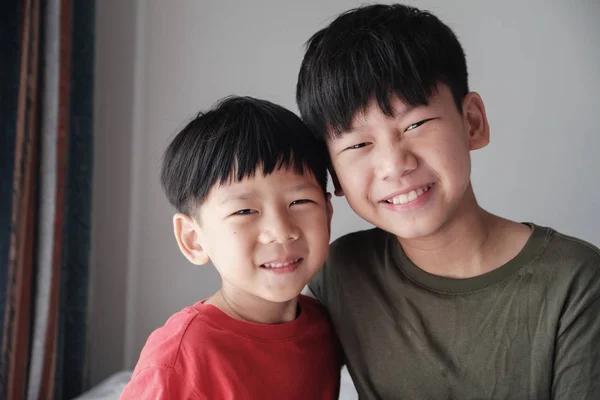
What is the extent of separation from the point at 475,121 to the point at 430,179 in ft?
0.61

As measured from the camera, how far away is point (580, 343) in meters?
0.94

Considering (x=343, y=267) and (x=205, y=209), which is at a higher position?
(x=205, y=209)

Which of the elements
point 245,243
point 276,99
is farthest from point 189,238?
point 276,99

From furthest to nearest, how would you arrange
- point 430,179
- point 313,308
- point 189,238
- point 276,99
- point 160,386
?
point 276,99
point 313,308
point 189,238
point 430,179
point 160,386

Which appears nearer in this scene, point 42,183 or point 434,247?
point 434,247

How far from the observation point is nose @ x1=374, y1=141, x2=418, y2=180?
0.95 metres

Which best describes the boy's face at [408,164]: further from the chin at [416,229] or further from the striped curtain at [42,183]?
the striped curtain at [42,183]

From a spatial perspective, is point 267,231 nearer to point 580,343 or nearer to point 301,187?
point 301,187

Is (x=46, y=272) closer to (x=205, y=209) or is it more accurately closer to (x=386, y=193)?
(x=205, y=209)

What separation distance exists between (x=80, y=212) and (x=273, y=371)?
1.04 meters

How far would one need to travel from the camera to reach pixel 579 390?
3.07ft

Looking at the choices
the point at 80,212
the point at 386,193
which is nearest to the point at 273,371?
the point at 386,193

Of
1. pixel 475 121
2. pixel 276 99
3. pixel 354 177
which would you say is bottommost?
pixel 354 177

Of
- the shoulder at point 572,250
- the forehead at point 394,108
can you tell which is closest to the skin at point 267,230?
the forehead at point 394,108
